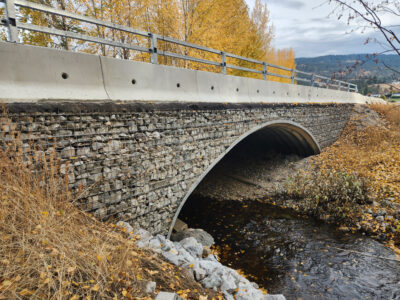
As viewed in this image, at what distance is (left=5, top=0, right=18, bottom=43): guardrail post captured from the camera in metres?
3.24

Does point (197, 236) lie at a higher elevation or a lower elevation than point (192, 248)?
lower

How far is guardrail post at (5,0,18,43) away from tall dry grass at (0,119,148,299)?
1222 mm

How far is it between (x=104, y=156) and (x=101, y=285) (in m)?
2.24

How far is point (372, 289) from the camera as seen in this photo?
5.18 metres

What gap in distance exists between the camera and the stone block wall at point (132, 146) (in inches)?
143

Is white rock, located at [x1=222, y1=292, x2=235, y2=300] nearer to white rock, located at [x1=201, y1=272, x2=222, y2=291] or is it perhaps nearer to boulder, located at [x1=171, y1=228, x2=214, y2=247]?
white rock, located at [x1=201, y1=272, x2=222, y2=291]

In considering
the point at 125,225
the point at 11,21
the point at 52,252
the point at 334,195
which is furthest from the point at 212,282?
the point at 334,195

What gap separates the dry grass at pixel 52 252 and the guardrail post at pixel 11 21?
1.46 meters

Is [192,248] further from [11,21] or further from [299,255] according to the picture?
[11,21]

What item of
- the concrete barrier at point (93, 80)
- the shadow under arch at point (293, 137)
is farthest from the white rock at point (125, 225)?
the shadow under arch at point (293, 137)

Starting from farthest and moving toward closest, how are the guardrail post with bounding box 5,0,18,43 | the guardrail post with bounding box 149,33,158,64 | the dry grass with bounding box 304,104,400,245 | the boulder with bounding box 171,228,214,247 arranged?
the dry grass with bounding box 304,104,400,245
the boulder with bounding box 171,228,214,247
the guardrail post with bounding box 149,33,158,64
the guardrail post with bounding box 5,0,18,43

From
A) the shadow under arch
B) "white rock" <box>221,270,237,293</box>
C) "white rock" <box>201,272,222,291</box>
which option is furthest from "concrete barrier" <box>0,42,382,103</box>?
the shadow under arch

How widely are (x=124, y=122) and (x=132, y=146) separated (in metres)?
0.49

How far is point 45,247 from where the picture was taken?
267 centimetres
